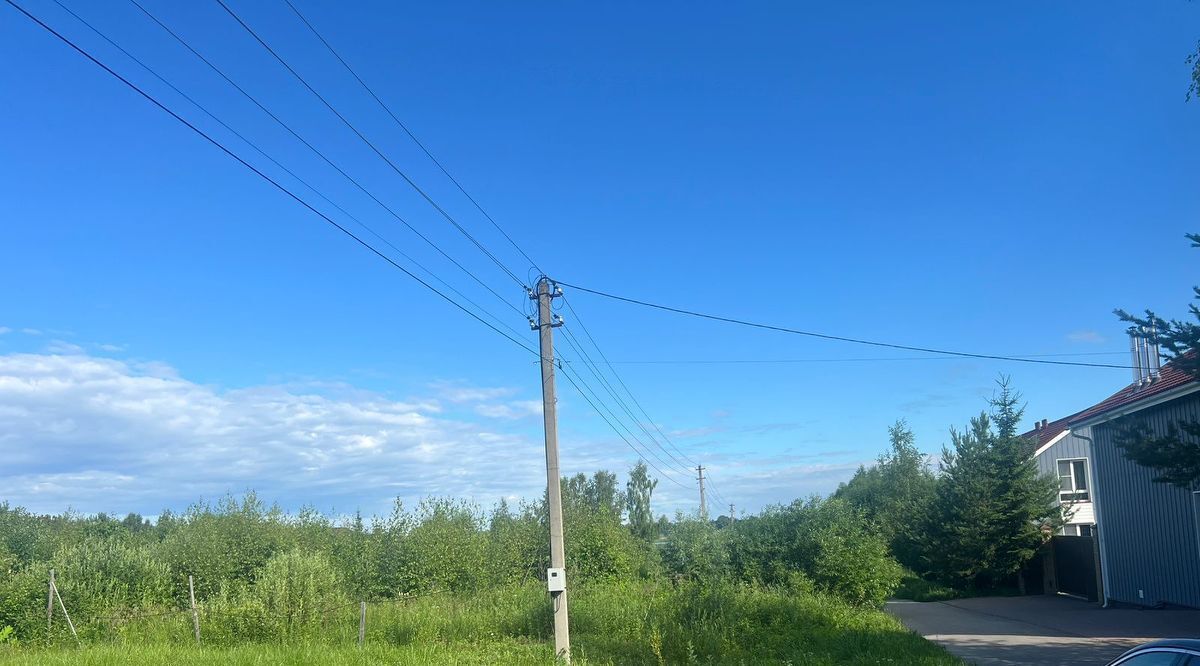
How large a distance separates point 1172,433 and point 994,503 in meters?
15.7

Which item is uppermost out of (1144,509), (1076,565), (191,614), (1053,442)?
(1053,442)

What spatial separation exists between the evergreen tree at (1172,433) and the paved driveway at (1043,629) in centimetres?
319

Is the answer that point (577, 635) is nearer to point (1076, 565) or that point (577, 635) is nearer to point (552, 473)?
point (552, 473)

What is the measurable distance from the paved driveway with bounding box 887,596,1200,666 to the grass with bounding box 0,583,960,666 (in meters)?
1.29

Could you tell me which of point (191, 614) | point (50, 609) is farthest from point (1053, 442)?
point (50, 609)

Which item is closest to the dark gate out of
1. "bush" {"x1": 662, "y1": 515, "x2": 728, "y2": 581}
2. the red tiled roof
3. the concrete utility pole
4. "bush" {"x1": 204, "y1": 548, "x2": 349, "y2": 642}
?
the red tiled roof

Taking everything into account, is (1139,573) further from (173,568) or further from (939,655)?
(173,568)

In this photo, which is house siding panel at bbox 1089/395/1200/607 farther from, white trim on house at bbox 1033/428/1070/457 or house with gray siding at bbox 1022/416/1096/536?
white trim on house at bbox 1033/428/1070/457

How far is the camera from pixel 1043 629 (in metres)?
A: 17.5

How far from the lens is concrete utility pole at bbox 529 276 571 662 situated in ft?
49.8

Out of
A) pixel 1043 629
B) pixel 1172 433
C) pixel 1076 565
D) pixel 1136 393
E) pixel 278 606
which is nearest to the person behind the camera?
pixel 1172 433

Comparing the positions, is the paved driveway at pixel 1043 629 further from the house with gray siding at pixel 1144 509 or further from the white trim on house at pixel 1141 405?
the white trim on house at pixel 1141 405

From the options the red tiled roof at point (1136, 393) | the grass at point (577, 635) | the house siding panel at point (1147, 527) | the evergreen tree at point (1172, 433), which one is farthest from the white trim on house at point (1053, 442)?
the evergreen tree at point (1172, 433)

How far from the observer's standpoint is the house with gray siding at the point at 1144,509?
17984 mm
